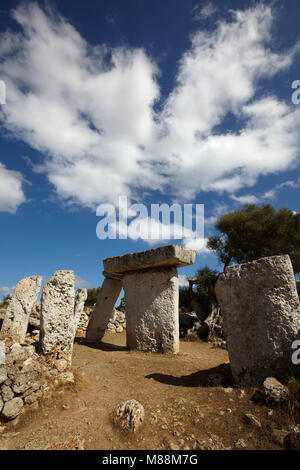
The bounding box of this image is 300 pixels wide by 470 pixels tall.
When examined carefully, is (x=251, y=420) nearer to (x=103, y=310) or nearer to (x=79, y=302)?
(x=79, y=302)

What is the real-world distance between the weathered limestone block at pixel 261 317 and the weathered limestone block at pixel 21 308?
177 inches

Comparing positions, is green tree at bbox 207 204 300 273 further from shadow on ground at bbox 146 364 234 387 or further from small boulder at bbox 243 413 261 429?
small boulder at bbox 243 413 261 429

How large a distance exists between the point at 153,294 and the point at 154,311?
0.47 metres

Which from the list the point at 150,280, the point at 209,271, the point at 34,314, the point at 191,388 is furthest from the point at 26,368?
the point at 209,271

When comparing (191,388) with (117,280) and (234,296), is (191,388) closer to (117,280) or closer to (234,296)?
(234,296)

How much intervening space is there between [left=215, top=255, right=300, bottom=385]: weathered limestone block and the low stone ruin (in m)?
2.74

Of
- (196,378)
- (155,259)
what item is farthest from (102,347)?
(196,378)

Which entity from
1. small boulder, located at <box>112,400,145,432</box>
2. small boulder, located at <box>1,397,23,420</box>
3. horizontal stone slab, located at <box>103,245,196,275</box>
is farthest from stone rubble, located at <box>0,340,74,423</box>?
horizontal stone slab, located at <box>103,245,196,275</box>

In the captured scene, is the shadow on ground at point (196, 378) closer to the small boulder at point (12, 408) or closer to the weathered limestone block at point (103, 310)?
the small boulder at point (12, 408)

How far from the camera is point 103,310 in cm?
923

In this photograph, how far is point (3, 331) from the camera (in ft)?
19.3
